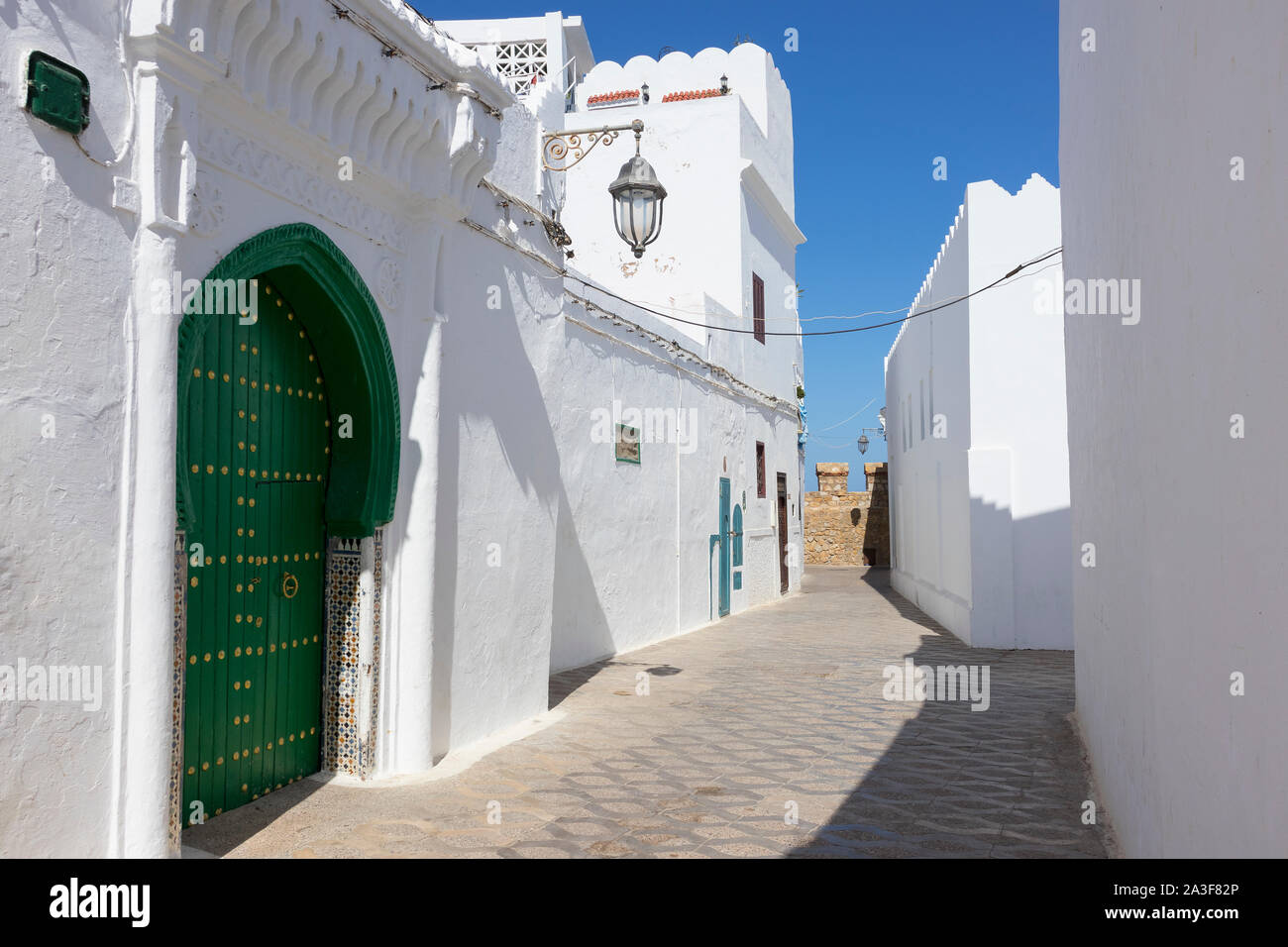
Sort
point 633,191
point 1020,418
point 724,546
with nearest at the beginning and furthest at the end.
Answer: point 633,191
point 1020,418
point 724,546

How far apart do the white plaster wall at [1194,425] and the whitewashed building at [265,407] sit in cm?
325

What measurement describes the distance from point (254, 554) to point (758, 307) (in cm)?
1317

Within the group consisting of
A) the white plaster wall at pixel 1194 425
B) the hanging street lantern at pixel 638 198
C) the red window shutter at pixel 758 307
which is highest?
the red window shutter at pixel 758 307

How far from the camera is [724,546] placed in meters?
14.1

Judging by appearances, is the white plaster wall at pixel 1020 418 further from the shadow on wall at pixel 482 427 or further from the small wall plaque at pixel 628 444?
the shadow on wall at pixel 482 427

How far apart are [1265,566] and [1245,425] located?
0.30 meters

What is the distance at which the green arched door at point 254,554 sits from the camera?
4.05 metres

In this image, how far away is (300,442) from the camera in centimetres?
484

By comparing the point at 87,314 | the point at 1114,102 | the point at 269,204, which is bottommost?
the point at 87,314

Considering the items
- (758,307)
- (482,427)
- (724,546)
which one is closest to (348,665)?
(482,427)

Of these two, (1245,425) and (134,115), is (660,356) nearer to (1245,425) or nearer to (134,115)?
(134,115)

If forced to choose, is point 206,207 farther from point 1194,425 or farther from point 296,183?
point 1194,425

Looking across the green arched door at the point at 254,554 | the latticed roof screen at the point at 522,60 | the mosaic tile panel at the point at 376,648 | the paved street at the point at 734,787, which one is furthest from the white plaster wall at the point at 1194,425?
the latticed roof screen at the point at 522,60
